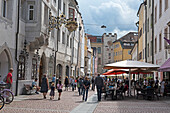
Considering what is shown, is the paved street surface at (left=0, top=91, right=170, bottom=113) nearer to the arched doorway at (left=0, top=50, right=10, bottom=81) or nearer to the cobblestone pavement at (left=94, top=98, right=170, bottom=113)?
the cobblestone pavement at (left=94, top=98, right=170, bottom=113)

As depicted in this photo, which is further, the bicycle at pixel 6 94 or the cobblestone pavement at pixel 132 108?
the bicycle at pixel 6 94

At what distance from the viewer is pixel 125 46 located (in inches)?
3366

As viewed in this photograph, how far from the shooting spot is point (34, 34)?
20.9 metres

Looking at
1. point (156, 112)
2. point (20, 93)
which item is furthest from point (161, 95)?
point (20, 93)

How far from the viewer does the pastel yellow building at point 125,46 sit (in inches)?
3349

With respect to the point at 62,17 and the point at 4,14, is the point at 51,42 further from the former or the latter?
the point at 4,14

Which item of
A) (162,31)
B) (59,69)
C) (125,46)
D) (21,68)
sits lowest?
(21,68)

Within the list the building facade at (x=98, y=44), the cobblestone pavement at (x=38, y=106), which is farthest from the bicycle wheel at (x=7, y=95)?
the building facade at (x=98, y=44)

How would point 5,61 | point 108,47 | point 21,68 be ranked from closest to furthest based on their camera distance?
point 5,61
point 21,68
point 108,47

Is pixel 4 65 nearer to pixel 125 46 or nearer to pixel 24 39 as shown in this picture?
pixel 24 39

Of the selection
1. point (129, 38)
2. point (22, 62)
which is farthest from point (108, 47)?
point (22, 62)

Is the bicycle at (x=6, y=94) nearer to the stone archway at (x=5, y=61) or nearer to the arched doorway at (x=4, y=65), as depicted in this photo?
the stone archway at (x=5, y=61)

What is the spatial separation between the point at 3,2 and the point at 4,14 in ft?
2.65

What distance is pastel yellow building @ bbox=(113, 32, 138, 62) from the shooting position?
279 feet
